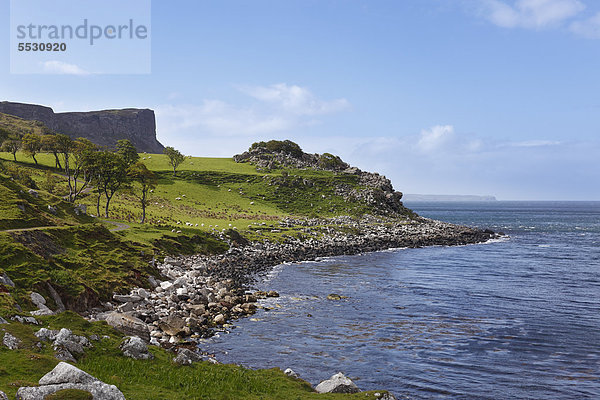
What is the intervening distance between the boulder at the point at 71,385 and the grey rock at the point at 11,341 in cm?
396

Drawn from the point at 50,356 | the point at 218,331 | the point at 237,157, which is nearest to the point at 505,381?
the point at 218,331

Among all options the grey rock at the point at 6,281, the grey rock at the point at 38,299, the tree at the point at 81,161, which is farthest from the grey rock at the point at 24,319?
the tree at the point at 81,161

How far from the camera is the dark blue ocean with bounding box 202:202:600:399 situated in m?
21.0

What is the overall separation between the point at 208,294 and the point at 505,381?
22.8 m

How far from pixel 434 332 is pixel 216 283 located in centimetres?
2050

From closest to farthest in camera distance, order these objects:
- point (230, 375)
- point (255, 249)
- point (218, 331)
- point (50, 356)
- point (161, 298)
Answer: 1. point (50, 356)
2. point (230, 375)
3. point (218, 331)
4. point (161, 298)
5. point (255, 249)

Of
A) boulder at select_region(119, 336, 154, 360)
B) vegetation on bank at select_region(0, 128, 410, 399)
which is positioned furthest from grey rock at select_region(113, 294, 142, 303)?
boulder at select_region(119, 336, 154, 360)

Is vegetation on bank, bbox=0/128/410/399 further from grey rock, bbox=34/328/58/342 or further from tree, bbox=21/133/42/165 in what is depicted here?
grey rock, bbox=34/328/58/342

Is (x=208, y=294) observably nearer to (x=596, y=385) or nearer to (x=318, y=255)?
(x=596, y=385)

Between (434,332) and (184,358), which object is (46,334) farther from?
(434,332)

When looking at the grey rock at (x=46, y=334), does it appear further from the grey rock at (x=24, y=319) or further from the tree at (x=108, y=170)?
the tree at (x=108, y=170)

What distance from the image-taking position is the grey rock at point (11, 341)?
14.2 metres

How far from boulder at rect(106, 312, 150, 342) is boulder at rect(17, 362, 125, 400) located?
34.6 feet

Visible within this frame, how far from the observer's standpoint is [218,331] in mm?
27641
